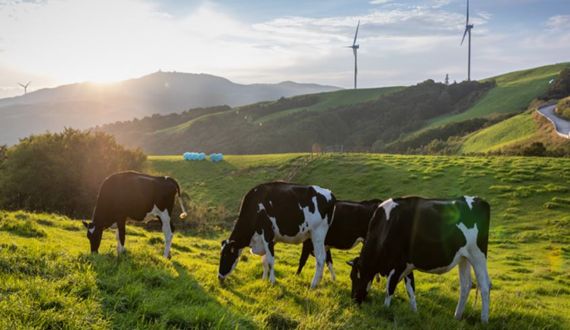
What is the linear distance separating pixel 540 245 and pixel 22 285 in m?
24.8

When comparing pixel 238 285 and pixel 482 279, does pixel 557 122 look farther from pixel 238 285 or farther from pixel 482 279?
pixel 238 285

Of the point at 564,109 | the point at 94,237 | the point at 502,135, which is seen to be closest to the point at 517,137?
the point at 502,135

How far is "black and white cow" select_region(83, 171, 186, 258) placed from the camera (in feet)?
42.6

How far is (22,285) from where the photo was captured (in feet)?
21.5

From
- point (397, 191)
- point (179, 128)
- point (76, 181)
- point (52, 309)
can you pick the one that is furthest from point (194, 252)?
point (179, 128)

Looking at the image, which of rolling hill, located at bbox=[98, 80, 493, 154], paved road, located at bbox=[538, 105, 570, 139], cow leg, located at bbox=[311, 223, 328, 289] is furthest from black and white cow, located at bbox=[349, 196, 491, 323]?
rolling hill, located at bbox=[98, 80, 493, 154]

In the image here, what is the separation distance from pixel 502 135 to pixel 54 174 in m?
57.1

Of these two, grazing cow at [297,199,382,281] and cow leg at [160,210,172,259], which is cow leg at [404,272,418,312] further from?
cow leg at [160,210,172,259]

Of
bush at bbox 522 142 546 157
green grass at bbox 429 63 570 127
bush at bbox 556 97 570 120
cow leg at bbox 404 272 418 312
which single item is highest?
green grass at bbox 429 63 570 127

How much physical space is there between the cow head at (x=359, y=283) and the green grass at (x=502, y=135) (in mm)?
53413

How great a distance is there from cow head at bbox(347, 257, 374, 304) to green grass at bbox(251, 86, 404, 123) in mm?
127807

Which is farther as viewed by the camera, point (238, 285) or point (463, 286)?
point (238, 285)

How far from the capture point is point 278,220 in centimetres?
1227

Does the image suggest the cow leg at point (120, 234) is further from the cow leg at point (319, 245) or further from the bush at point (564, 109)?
the bush at point (564, 109)
